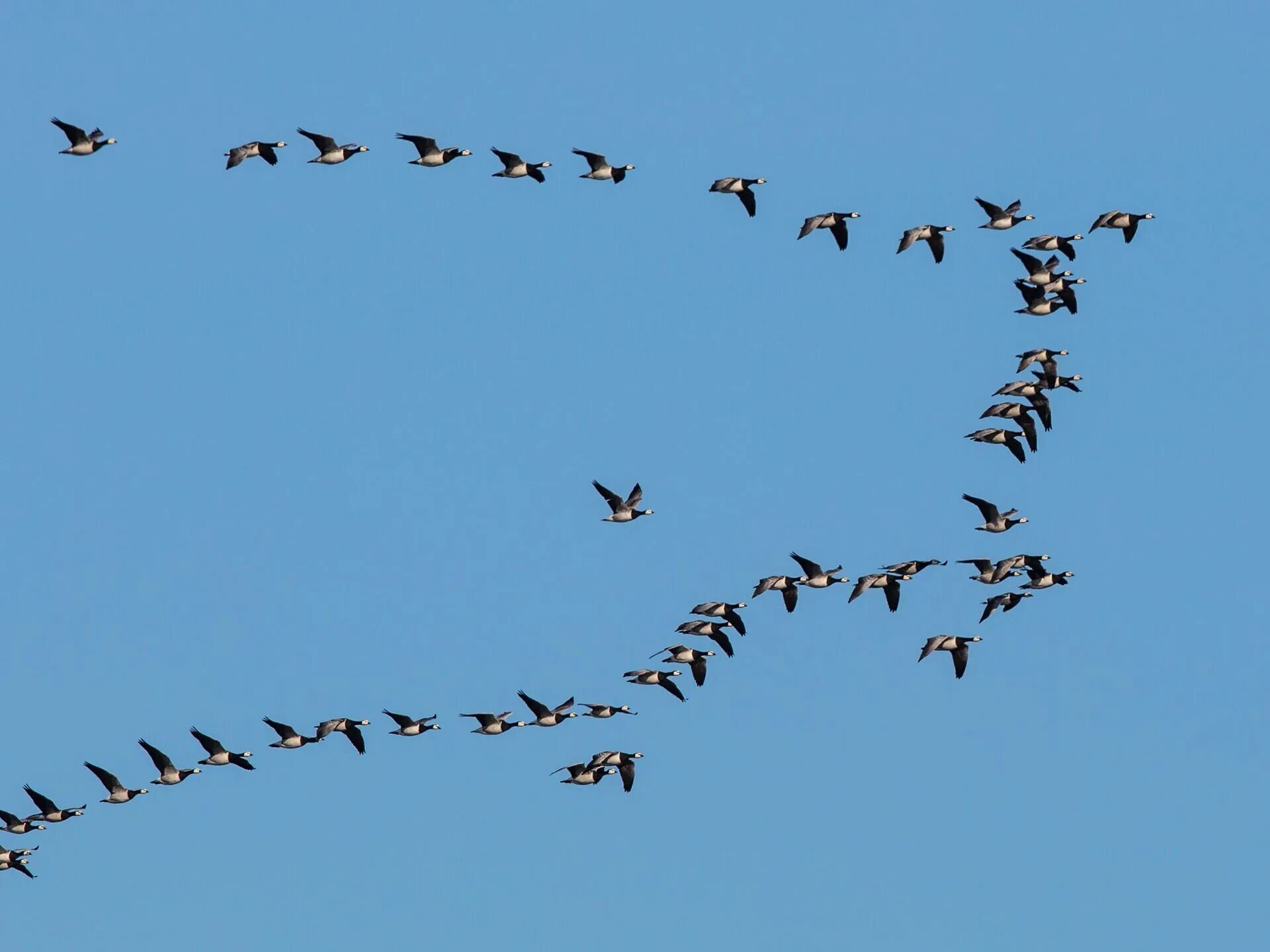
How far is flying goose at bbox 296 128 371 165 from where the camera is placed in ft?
273

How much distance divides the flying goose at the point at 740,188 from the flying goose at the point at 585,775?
699 inches

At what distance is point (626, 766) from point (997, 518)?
44.9 ft

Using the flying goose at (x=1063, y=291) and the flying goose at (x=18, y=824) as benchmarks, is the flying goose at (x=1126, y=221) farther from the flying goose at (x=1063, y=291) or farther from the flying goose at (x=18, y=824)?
the flying goose at (x=18, y=824)

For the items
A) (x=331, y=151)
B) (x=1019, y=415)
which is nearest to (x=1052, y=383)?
(x=1019, y=415)

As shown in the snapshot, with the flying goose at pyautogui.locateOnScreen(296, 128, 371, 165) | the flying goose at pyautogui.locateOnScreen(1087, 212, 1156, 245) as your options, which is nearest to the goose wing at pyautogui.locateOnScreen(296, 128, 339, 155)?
the flying goose at pyautogui.locateOnScreen(296, 128, 371, 165)

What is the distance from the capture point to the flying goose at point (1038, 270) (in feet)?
269

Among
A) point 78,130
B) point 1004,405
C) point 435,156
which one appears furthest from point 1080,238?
point 78,130

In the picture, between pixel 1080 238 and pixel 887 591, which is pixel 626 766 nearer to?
pixel 887 591

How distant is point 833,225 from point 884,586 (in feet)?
36.5

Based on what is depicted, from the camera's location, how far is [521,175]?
270 ft

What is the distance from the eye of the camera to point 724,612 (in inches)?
3263

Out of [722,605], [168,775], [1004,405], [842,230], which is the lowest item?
[168,775]

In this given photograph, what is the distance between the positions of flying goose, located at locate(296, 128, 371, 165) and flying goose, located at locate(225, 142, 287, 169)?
124 centimetres

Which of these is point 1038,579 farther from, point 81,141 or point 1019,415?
point 81,141
